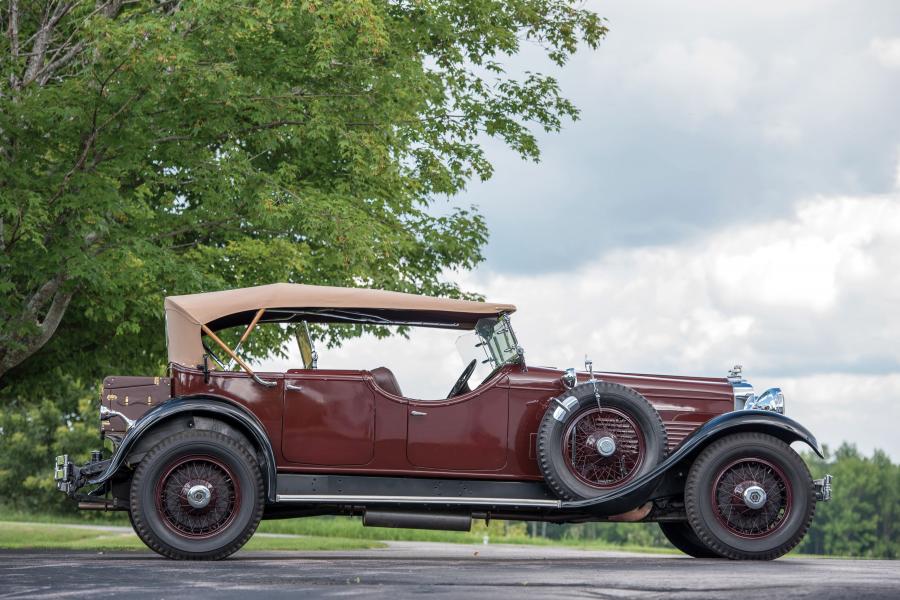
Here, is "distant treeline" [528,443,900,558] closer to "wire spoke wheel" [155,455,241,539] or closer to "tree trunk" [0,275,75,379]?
"tree trunk" [0,275,75,379]

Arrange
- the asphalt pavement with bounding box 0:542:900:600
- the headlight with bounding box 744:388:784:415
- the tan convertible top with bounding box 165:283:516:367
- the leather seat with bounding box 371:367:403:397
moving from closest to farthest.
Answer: the asphalt pavement with bounding box 0:542:900:600 → the leather seat with bounding box 371:367:403:397 → the tan convertible top with bounding box 165:283:516:367 → the headlight with bounding box 744:388:784:415

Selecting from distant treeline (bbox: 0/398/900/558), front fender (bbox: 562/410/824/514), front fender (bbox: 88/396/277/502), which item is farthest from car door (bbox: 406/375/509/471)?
distant treeline (bbox: 0/398/900/558)

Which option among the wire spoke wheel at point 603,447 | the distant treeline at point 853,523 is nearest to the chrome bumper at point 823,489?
the wire spoke wheel at point 603,447

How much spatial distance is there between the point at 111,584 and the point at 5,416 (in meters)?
36.4

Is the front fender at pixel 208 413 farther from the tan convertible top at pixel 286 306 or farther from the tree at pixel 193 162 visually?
the tree at pixel 193 162

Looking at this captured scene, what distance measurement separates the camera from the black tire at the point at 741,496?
29.3 feet

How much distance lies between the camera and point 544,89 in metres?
23.8

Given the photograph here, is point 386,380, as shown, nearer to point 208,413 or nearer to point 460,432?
point 460,432

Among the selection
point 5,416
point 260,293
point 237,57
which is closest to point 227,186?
point 237,57

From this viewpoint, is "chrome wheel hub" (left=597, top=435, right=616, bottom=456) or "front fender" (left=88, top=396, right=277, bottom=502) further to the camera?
"chrome wheel hub" (left=597, top=435, right=616, bottom=456)

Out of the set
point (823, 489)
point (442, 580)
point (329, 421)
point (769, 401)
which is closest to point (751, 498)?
point (823, 489)

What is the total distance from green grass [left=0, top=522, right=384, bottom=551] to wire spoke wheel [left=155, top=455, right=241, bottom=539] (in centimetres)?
750

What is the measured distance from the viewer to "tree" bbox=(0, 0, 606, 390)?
14336mm

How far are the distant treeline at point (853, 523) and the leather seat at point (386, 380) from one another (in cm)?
10988
